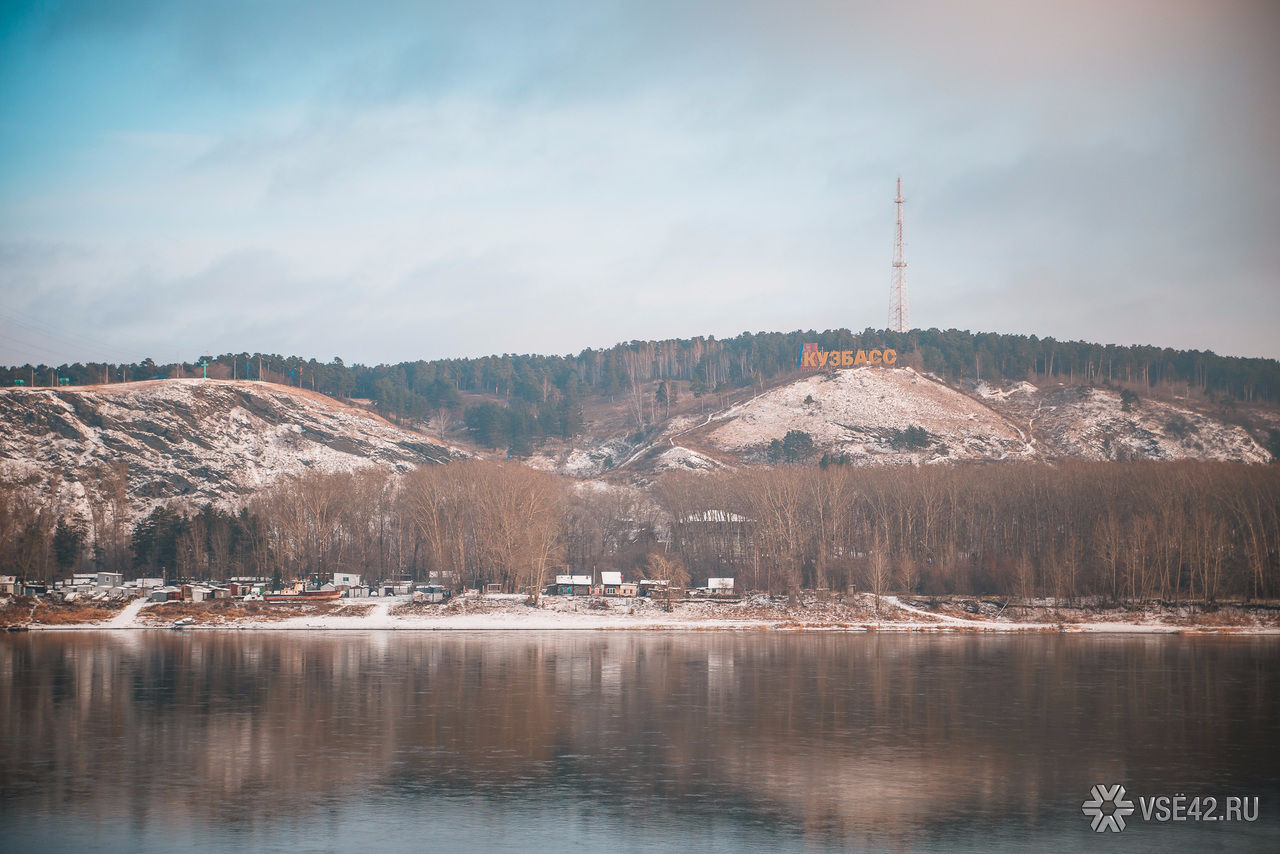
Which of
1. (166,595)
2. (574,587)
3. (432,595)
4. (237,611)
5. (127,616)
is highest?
(574,587)

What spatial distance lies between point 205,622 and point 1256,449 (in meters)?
194

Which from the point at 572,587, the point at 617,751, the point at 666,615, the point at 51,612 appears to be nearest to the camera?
the point at 617,751

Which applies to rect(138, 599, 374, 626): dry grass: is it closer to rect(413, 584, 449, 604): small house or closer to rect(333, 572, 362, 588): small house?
rect(413, 584, 449, 604): small house

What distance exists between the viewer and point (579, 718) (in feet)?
135

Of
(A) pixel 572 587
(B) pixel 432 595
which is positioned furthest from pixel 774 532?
(B) pixel 432 595

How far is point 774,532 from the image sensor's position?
117 metres

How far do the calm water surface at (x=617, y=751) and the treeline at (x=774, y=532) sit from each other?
39205 millimetres

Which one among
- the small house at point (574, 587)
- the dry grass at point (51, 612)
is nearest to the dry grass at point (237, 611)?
the dry grass at point (51, 612)

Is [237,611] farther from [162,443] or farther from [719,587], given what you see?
[162,443]

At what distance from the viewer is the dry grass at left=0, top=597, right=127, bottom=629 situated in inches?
3430

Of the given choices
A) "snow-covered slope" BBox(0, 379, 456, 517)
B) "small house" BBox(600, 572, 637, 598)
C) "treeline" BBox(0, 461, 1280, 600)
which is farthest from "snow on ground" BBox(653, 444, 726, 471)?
"small house" BBox(600, 572, 637, 598)

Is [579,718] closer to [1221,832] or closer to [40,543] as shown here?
[1221,832]

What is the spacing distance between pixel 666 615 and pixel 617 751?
61085 millimetres

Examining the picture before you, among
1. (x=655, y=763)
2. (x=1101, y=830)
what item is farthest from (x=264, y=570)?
(x=1101, y=830)
